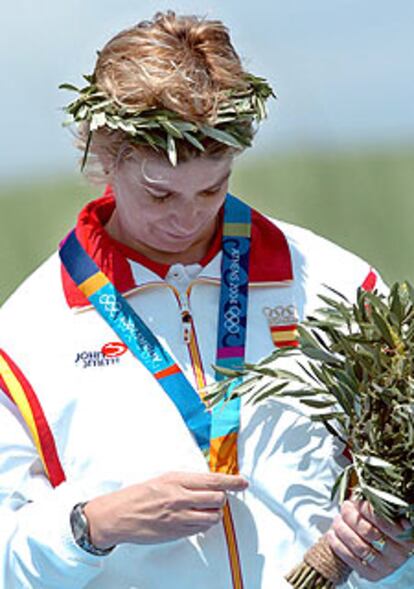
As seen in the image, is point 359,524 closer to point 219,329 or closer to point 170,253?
point 219,329

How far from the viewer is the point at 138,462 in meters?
2.82

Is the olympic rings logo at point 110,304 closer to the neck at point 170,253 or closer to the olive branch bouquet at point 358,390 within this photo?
the neck at point 170,253

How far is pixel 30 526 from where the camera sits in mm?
2809

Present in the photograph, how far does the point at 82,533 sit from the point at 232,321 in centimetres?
54

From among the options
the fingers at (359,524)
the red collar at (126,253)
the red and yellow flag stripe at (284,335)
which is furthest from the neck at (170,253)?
the fingers at (359,524)

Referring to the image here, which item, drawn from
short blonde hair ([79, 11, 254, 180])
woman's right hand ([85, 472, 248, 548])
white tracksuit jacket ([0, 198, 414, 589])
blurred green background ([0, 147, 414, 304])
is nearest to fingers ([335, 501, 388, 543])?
white tracksuit jacket ([0, 198, 414, 589])

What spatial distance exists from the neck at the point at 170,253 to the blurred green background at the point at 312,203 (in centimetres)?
455

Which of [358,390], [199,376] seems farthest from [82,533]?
[358,390]

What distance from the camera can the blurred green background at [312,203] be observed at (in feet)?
26.8

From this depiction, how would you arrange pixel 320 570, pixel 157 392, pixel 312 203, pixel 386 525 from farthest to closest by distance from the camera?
1. pixel 312 203
2. pixel 157 392
3. pixel 320 570
4. pixel 386 525

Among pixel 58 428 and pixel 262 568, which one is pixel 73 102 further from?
pixel 262 568

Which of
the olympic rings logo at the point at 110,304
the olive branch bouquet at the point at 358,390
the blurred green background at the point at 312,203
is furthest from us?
the blurred green background at the point at 312,203

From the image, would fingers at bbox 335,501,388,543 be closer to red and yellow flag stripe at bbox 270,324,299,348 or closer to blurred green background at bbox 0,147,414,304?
red and yellow flag stripe at bbox 270,324,299,348

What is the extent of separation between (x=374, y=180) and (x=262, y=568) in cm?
713
